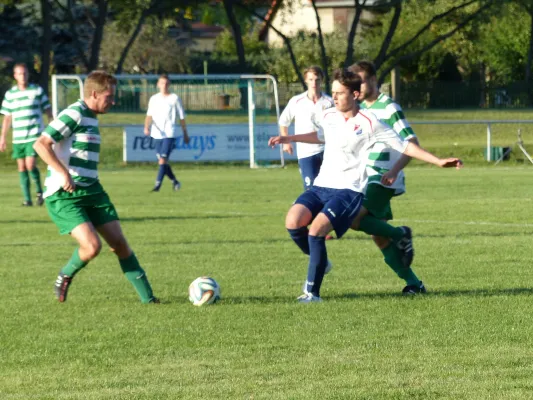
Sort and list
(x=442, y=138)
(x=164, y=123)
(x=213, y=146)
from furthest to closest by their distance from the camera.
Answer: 1. (x=442, y=138)
2. (x=213, y=146)
3. (x=164, y=123)

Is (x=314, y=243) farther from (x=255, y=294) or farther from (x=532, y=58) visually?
(x=532, y=58)

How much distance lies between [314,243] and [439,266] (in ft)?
8.13

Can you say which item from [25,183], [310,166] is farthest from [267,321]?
[25,183]

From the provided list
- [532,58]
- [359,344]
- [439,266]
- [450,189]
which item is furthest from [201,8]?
[359,344]

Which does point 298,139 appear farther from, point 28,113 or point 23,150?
point 23,150

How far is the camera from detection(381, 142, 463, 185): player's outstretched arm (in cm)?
800

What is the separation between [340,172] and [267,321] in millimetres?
1405

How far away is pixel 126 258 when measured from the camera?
28.6 feet

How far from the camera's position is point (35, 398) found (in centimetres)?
569

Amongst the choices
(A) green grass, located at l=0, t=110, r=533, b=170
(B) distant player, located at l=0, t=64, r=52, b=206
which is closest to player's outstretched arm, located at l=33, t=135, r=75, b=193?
(B) distant player, located at l=0, t=64, r=52, b=206

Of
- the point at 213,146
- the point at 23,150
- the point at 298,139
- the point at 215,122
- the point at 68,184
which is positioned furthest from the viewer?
the point at 215,122

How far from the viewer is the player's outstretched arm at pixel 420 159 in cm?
800

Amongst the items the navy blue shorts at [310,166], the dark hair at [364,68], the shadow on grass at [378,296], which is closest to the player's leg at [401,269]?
the shadow on grass at [378,296]

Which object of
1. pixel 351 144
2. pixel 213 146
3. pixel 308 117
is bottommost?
pixel 213 146
